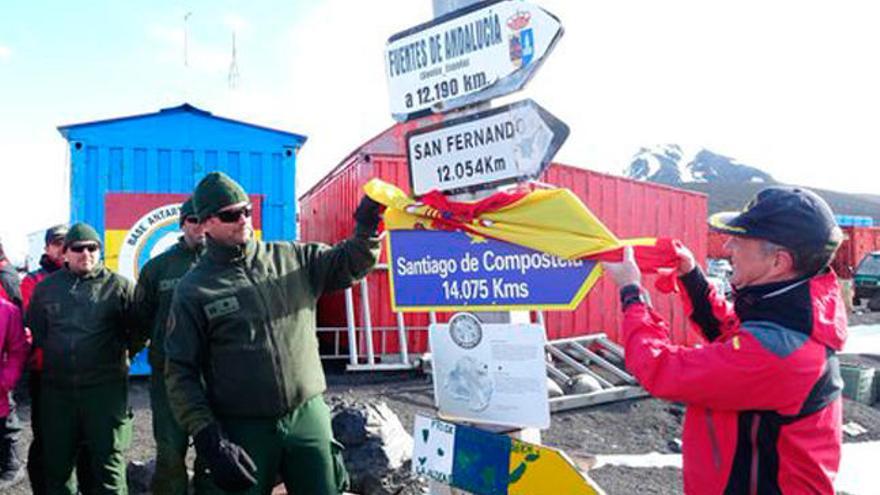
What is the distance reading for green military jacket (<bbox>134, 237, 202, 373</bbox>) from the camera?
4.03 metres

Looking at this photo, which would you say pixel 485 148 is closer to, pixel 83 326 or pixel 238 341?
pixel 238 341

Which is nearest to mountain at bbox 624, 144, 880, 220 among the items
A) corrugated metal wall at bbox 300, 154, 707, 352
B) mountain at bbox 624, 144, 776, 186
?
mountain at bbox 624, 144, 776, 186

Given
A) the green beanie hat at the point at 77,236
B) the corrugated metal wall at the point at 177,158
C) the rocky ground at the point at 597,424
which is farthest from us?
the corrugated metal wall at the point at 177,158

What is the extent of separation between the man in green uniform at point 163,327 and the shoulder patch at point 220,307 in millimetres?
1092

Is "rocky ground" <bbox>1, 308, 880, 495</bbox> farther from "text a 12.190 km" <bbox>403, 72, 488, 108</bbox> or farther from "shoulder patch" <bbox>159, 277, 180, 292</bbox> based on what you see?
"text a 12.190 km" <bbox>403, 72, 488, 108</bbox>

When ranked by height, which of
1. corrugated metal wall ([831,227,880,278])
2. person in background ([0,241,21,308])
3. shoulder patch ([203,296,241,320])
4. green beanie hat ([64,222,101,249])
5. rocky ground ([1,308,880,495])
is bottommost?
rocky ground ([1,308,880,495])

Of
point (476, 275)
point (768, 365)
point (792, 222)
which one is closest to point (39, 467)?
point (476, 275)

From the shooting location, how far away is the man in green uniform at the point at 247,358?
2.77m

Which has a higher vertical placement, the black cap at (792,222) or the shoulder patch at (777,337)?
the black cap at (792,222)

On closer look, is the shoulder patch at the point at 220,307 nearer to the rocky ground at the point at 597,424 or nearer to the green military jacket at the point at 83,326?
the green military jacket at the point at 83,326

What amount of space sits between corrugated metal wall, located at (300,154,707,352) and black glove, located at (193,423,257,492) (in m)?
6.81

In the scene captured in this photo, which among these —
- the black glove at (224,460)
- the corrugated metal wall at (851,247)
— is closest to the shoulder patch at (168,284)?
the black glove at (224,460)

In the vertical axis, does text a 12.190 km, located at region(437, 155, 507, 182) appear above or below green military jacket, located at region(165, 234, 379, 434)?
above

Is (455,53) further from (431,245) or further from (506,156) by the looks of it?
(431,245)
